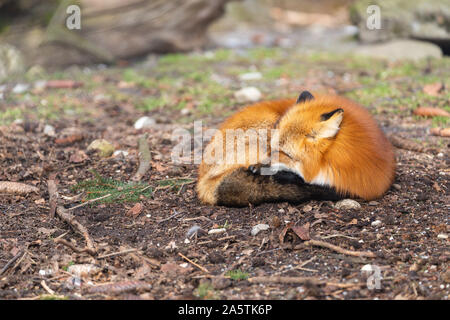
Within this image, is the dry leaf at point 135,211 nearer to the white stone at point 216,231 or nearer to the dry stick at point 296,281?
the white stone at point 216,231

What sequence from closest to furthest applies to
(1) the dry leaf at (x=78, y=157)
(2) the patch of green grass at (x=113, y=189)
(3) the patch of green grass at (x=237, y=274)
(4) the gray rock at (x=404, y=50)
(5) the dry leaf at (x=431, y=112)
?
(3) the patch of green grass at (x=237, y=274)
(2) the patch of green grass at (x=113, y=189)
(1) the dry leaf at (x=78, y=157)
(5) the dry leaf at (x=431, y=112)
(4) the gray rock at (x=404, y=50)

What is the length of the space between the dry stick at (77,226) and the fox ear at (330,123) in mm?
1875

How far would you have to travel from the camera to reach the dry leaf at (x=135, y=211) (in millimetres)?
4086

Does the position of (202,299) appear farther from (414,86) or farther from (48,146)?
(414,86)

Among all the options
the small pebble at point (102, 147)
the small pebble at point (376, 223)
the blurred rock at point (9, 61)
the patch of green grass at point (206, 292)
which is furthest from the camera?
the blurred rock at point (9, 61)

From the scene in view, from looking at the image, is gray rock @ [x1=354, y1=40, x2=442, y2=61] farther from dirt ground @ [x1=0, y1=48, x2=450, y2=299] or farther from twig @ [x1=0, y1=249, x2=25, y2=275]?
twig @ [x1=0, y1=249, x2=25, y2=275]

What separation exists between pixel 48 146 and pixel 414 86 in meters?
4.89

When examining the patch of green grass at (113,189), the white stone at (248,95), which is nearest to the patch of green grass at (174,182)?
the patch of green grass at (113,189)

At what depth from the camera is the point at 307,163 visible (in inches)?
151

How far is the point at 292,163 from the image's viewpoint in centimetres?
384

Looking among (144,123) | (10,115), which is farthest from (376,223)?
(10,115)

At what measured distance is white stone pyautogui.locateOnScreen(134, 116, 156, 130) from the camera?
19.9 ft

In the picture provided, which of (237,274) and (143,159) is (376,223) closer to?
(237,274)
